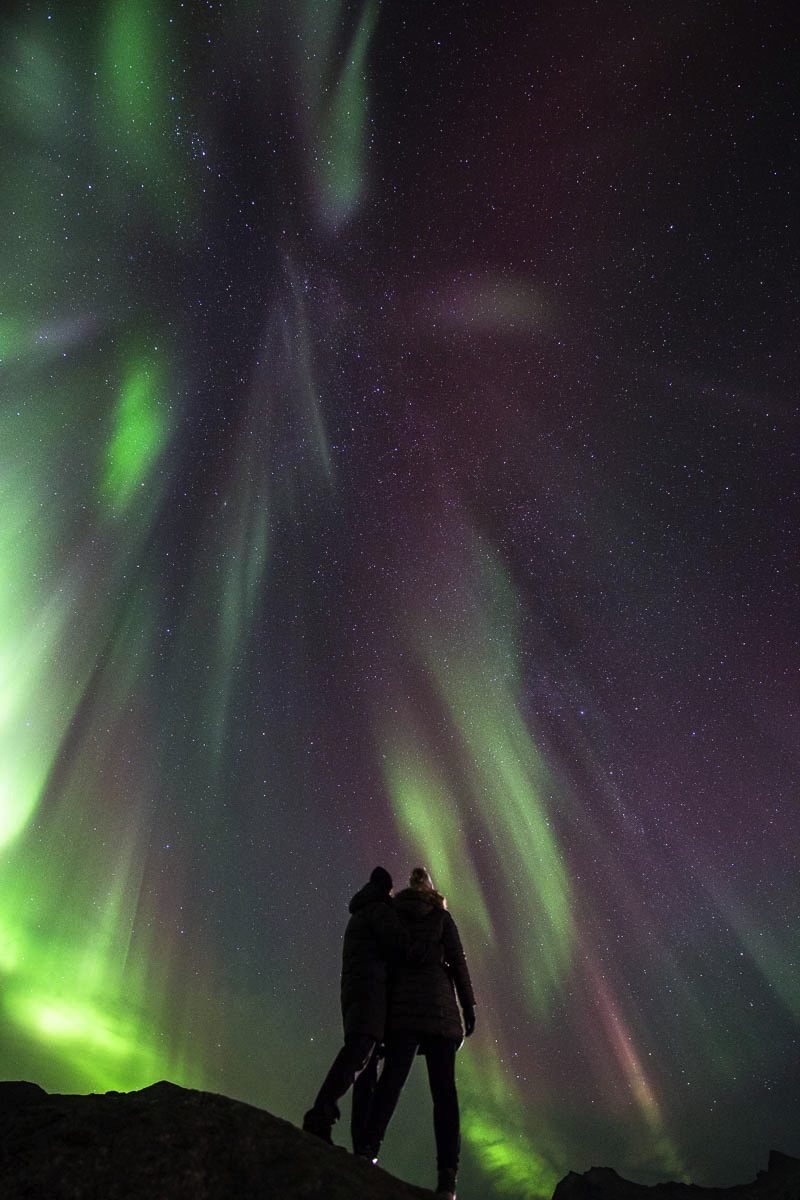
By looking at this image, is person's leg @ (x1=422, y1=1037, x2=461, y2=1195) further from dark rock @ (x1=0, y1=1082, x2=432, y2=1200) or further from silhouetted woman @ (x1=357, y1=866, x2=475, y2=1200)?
dark rock @ (x1=0, y1=1082, x2=432, y2=1200)

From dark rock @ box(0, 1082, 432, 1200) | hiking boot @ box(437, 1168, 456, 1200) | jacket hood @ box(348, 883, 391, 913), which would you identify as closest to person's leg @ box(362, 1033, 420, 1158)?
hiking boot @ box(437, 1168, 456, 1200)

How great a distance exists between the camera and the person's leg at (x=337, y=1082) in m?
4.36

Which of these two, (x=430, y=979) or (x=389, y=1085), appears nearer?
(x=389, y=1085)

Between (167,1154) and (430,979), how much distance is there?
2.11 metres

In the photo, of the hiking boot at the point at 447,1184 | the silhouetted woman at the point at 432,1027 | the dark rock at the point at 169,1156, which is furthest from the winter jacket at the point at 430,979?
the dark rock at the point at 169,1156

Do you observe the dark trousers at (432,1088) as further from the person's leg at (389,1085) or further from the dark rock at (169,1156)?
the dark rock at (169,1156)

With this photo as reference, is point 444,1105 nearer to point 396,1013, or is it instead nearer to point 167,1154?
point 396,1013

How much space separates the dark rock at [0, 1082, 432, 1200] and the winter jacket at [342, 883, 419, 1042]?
0.87m

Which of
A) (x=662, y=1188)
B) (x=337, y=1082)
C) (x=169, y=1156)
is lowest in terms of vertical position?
(x=662, y=1188)

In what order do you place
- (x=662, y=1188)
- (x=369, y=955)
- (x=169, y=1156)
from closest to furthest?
(x=169, y=1156), (x=369, y=955), (x=662, y=1188)

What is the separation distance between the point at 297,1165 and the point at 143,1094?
1.13 meters

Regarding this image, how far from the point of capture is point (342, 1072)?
454 centimetres

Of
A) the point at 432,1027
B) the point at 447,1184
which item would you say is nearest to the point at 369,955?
the point at 432,1027

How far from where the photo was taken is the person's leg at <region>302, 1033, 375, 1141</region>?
14.3 feet
